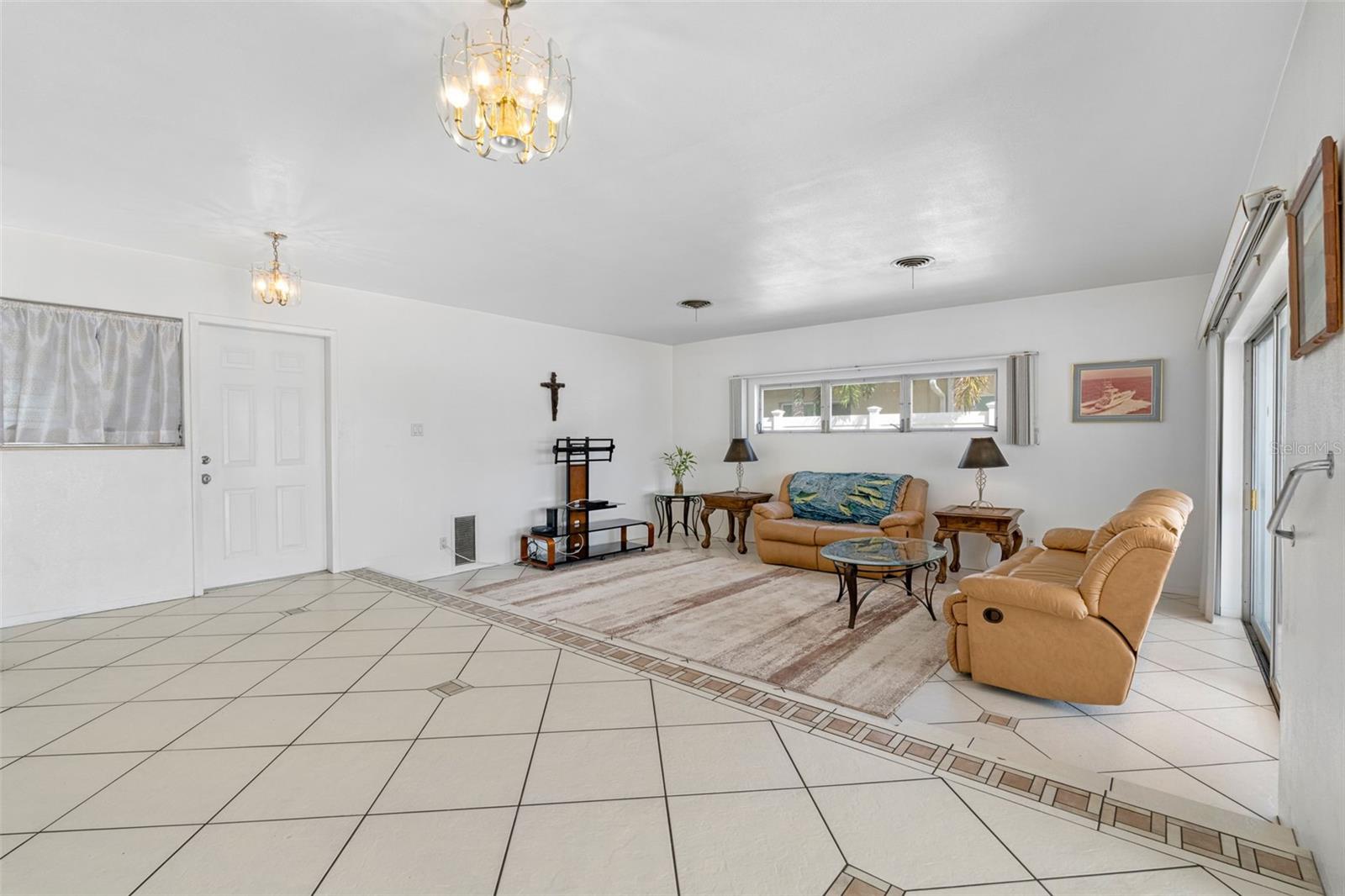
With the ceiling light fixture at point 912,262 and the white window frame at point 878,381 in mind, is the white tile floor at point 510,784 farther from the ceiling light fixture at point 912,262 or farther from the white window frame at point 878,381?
the white window frame at point 878,381

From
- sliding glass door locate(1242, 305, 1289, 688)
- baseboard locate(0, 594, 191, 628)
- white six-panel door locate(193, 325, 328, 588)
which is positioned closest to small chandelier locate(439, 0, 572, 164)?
sliding glass door locate(1242, 305, 1289, 688)

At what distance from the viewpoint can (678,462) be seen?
7.73m

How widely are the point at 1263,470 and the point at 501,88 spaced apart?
436cm

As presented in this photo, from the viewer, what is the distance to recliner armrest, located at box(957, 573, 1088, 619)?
2.62 m

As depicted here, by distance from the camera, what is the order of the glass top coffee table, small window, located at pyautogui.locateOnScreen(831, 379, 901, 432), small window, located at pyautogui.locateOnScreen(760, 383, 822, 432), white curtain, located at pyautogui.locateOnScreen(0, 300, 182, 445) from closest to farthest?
white curtain, located at pyautogui.locateOnScreen(0, 300, 182, 445) → the glass top coffee table → small window, located at pyautogui.locateOnScreen(831, 379, 901, 432) → small window, located at pyautogui.locateOnScreen(760, 383, 822, 432)

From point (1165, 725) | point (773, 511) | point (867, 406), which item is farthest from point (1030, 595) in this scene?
point (867, 406)

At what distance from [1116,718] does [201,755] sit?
11.9 feet

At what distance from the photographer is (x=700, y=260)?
4.18 m

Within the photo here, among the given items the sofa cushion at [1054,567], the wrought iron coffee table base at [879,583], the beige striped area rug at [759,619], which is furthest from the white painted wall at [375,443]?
the sofa cushion at [1054,567]

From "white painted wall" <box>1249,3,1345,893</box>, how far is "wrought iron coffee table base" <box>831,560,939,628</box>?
204 cm

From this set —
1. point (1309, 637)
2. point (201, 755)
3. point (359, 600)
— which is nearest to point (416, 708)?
point (201, 755)

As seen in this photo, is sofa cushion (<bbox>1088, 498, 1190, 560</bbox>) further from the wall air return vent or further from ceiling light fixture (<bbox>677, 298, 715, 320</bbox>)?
the wall air return vent

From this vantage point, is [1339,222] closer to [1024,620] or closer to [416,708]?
[1024,620]

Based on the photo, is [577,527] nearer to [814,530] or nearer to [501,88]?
[814,530]
